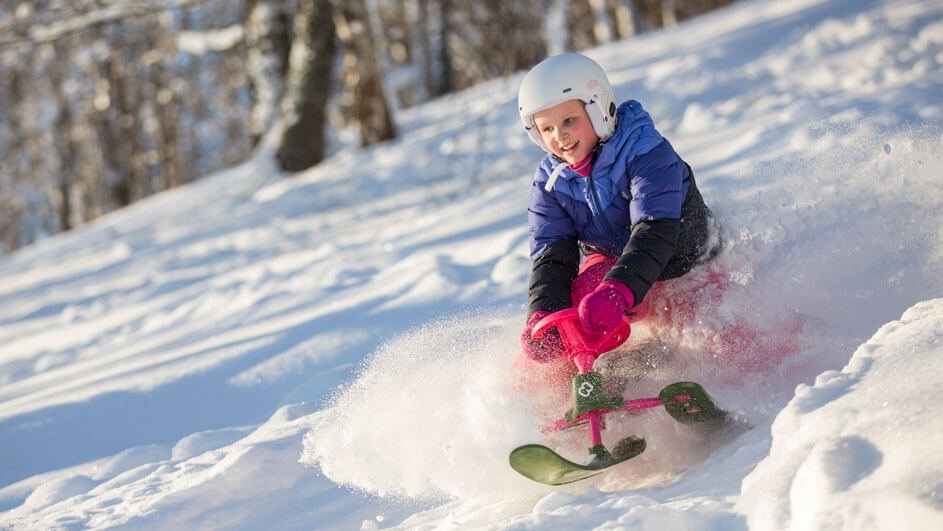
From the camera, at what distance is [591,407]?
2.60 meters

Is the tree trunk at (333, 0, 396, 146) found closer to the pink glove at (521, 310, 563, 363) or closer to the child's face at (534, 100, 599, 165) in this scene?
the child's face at (534, 100, 599, 165)

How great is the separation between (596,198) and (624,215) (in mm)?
122

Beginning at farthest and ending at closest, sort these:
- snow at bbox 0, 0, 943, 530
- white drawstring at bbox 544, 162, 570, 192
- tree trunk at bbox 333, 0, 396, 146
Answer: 1. tree trunk at bbox 333, 0, 396, 146
2. white drawstring at bbox 544, 162, 570, 192
3. snow at bbox 0, 0, 943, 530

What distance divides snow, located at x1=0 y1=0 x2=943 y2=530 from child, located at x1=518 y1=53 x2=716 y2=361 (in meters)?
0.20

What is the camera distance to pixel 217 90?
26484 millimetres

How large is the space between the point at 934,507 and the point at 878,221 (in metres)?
1.94

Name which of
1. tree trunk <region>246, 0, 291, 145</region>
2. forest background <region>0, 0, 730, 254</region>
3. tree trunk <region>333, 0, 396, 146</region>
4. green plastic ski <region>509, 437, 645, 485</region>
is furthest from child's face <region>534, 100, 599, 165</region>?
tree trunk <region>246, 0, 291, 145</region>

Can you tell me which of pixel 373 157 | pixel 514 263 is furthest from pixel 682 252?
pixel 373 157

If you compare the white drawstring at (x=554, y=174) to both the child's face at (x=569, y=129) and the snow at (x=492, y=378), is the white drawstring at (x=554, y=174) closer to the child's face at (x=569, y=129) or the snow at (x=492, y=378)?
the child's face at (x=569, y=129)

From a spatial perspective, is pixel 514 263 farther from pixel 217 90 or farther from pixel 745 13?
pixel 217 90

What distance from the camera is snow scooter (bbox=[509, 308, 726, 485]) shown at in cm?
244

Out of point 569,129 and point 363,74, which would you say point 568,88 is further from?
point 363,74

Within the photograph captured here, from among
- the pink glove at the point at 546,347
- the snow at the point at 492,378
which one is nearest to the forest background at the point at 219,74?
the snow at the point at 492,378

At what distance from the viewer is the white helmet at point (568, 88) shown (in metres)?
3.06
